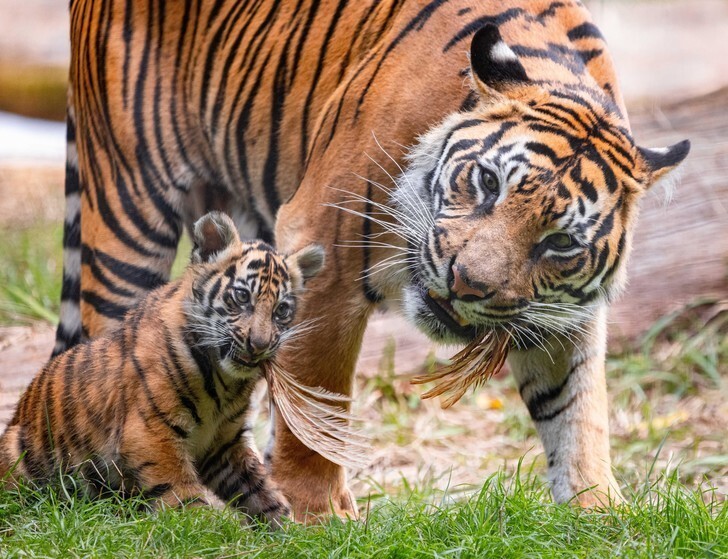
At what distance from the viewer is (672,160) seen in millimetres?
3598

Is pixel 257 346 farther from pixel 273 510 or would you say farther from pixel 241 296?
pixel 273 510

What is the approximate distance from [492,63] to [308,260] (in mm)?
922

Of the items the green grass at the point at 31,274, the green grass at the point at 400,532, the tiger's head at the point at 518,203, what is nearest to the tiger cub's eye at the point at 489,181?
the tiger's head at the point at 518,203

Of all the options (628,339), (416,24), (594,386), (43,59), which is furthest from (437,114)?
(43,59)

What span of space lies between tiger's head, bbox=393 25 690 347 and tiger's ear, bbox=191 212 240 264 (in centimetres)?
62

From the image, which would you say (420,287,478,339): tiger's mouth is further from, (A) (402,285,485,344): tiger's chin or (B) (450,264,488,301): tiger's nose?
(B) (450,264,488,301): tiger's nose

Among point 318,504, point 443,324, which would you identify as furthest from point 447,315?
point 318,504

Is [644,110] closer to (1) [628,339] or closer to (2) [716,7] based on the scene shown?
(1) [628,339]

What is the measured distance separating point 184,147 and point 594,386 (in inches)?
82.6

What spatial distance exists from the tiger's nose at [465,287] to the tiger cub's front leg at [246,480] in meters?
0.98

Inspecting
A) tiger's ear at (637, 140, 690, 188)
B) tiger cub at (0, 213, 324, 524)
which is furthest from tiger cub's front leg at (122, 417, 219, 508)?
tiger's ear at (637, 140, 690, 188)

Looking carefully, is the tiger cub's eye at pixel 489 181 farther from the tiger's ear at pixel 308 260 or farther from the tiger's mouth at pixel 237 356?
the tiger's mouth at pixel 237 356

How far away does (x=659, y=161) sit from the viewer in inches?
141

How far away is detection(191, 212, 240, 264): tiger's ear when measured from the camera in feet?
11.3
